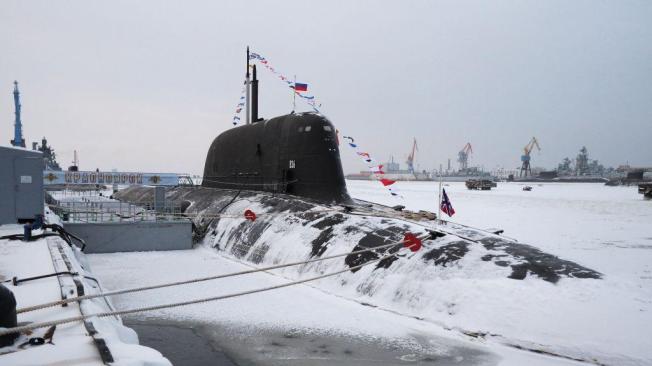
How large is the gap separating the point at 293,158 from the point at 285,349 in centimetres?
793

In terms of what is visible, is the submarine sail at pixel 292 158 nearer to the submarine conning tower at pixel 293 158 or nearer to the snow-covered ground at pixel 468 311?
the submarine conning tower at pixel 293 158

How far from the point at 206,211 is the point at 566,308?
12861mm

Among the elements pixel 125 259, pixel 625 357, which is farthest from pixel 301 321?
pixel 125 259

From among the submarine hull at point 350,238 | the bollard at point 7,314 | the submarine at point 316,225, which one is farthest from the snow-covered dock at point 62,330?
the submarine hull at point 350,238

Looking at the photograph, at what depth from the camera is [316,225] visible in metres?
11.0

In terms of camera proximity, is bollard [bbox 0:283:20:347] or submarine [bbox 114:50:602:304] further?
submarine [bbox 114:50:602:304]

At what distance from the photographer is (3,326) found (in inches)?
138

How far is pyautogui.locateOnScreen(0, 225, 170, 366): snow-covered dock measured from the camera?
3.27 meters

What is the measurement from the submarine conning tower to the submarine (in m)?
0.03

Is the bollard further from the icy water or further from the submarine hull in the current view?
the submarine hull

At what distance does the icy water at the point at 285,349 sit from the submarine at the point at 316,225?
1.45 metres

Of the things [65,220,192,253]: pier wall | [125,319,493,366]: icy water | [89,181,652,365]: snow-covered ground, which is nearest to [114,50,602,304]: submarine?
[89,181,652,365]: snow-covered ground

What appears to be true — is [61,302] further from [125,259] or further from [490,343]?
[125,259]

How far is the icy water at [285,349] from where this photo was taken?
584cm
